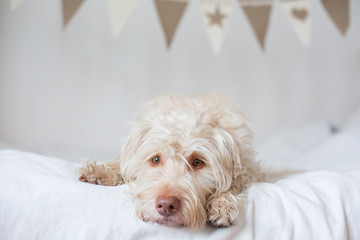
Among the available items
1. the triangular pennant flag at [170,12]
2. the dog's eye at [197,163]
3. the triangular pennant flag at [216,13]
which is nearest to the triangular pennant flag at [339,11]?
the triangular pennant flag at [216,13]

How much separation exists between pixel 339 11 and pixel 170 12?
1.39 metres

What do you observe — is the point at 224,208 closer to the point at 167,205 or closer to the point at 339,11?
the point at 167,205

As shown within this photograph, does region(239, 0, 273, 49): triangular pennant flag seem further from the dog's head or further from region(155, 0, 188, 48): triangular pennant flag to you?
the dog's head

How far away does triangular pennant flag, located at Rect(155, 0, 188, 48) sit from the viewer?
2773 mm

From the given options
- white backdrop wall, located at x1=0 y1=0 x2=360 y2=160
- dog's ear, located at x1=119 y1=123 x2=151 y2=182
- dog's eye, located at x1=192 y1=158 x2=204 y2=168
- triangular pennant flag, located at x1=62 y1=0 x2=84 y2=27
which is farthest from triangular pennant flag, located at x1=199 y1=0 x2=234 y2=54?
dog's eye, located at x1=192 y1=158 x2=204 y2=168

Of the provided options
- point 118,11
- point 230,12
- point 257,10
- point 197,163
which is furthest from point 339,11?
point 197,163

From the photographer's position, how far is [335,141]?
2.64 m

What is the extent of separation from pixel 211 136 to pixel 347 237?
60 centimetres

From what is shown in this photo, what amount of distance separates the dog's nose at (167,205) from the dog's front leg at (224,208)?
0.13 metres

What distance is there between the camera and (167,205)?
1005 mm

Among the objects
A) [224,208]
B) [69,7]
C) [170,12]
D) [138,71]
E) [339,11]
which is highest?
[69,7]

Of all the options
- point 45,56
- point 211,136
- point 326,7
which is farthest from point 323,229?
point 45,56

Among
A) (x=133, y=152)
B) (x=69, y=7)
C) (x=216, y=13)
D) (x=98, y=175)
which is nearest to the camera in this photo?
(x=98, y=175)

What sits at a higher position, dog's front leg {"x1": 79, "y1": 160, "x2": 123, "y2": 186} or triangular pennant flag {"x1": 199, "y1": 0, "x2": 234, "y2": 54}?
triangular pennant flag {"x1": 199, "y1": 0, "x2": 234, "y2": 54}
